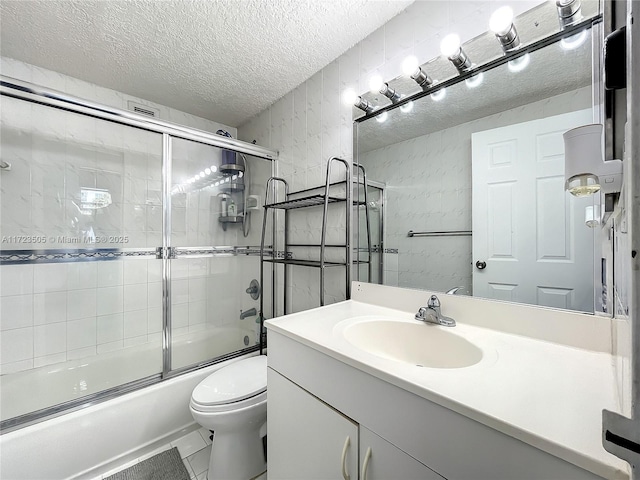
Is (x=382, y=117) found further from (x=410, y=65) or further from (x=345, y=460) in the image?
(x=345, y=460)

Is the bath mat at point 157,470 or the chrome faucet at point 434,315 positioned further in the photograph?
the bath mat at point 157,470

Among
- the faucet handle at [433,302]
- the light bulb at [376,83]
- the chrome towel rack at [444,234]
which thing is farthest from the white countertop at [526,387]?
the light bulb at [376,83]

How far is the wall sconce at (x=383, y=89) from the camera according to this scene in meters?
1.27

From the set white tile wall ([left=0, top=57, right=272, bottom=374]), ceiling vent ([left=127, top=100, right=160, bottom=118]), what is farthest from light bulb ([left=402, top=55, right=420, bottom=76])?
ceiling vent ([left=127, top=100, right=160, bottom=118])

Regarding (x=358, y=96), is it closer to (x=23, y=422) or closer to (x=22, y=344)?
(x=23, y=422)

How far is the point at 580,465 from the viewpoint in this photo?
0.39m

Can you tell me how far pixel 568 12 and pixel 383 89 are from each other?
2.16 ft

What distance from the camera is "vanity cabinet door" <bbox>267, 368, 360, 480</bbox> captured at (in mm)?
712

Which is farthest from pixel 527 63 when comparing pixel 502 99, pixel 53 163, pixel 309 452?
pixel 53 163

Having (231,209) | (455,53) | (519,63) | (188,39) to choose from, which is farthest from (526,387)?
(188,39)

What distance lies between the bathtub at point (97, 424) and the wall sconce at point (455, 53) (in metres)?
2.08

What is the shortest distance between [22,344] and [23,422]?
2.06 feet

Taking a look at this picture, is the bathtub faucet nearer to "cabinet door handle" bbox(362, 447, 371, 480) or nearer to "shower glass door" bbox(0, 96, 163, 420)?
"shower glass door" bbox(0, 96, 163, 420)

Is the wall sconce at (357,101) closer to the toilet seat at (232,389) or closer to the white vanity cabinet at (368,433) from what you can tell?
the white vanity cabinet at (368,433)
